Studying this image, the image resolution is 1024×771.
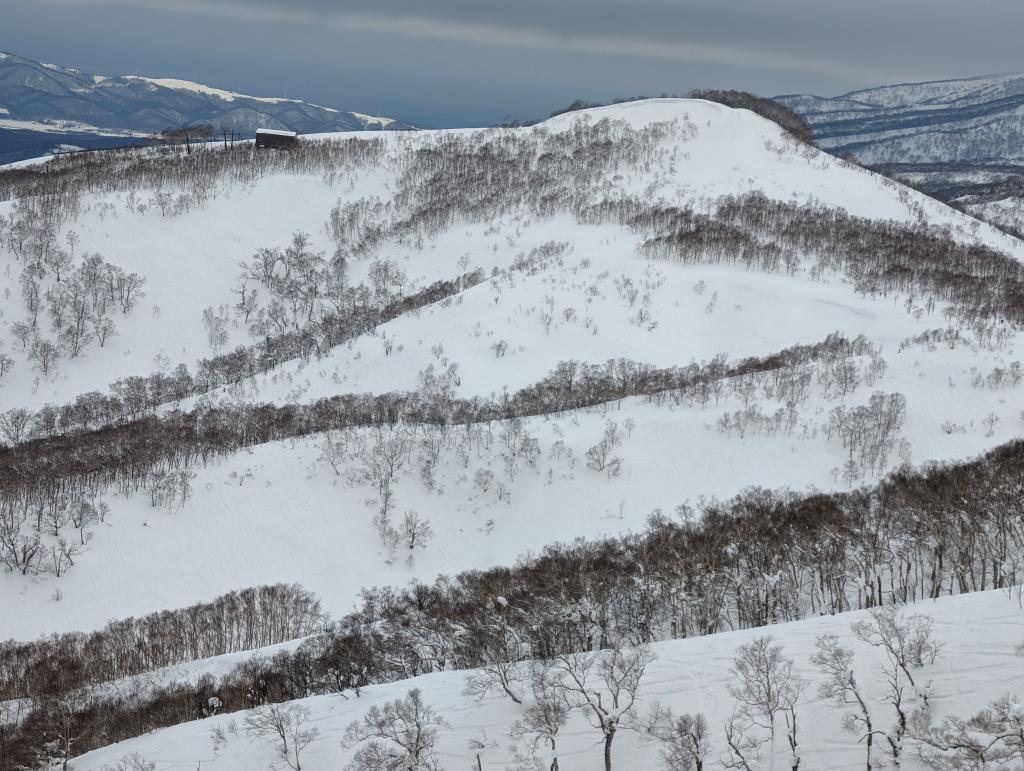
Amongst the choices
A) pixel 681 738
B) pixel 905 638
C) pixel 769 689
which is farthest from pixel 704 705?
pixel 905 638

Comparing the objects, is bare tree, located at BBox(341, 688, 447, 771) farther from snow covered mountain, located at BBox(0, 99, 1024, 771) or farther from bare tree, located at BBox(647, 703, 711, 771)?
bare tree, located at BBox(647, 703, 711, 771)

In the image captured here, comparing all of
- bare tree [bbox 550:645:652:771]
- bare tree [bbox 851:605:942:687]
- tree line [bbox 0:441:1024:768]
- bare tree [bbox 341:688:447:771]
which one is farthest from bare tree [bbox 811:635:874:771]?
bare tree [bbox 341:688:447:771]

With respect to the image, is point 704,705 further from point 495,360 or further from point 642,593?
point 495,360

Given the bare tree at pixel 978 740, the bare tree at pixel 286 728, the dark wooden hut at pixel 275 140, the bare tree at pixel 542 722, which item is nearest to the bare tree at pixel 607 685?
the bare tree at pixel 542 722

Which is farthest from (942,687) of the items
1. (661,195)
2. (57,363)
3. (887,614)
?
(57,363)

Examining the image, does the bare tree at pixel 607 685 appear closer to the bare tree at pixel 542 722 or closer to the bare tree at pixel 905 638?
the bare tree at pixel 542 722

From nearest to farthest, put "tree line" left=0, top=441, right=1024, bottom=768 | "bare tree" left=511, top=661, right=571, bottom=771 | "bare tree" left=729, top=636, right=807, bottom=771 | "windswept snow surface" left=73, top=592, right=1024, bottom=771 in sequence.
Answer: "bare tree" left=729, top=636, right=807, bottom=771 → "windswept snow surface" left=73, top=592, right=1024, bottom=771 → "bare tree" left=511, top=661, right=571, bottom=771 → "tree line" left=0, top=441, right=1024, bottom=768
